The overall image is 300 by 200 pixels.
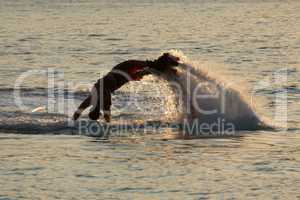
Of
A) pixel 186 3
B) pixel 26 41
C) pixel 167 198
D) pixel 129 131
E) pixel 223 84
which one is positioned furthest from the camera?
pixel 186 3

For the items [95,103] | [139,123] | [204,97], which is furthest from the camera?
[204,97]

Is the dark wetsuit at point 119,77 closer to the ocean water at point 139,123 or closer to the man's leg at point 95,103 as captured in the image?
the man's leg at point 95,103

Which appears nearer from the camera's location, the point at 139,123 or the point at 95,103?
the point at 95,103

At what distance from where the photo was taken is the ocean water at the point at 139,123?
45.5ft

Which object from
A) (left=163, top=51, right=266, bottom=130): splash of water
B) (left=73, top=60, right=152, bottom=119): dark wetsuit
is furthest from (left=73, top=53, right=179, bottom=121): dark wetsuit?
(left=163, top=51, right=266, bottom=130): splash of water

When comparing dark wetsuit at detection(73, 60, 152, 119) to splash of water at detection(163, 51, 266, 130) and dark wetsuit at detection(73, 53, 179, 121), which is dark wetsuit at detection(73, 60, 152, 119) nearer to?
dark wetsuit at detection(73, 53, 179, 121)

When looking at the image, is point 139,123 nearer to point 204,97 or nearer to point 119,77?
point 119,77

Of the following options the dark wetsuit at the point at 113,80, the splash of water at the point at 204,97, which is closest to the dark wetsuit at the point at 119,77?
the dark wetsuit at the point at 113,80

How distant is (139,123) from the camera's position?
771 inches

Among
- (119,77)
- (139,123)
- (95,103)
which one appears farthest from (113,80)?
(139,123)

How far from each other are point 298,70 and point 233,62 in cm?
284

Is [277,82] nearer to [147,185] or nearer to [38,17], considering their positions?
[147,185]

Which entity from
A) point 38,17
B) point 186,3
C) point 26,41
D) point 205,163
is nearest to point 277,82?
point 205,163

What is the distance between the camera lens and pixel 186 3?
66812mm
